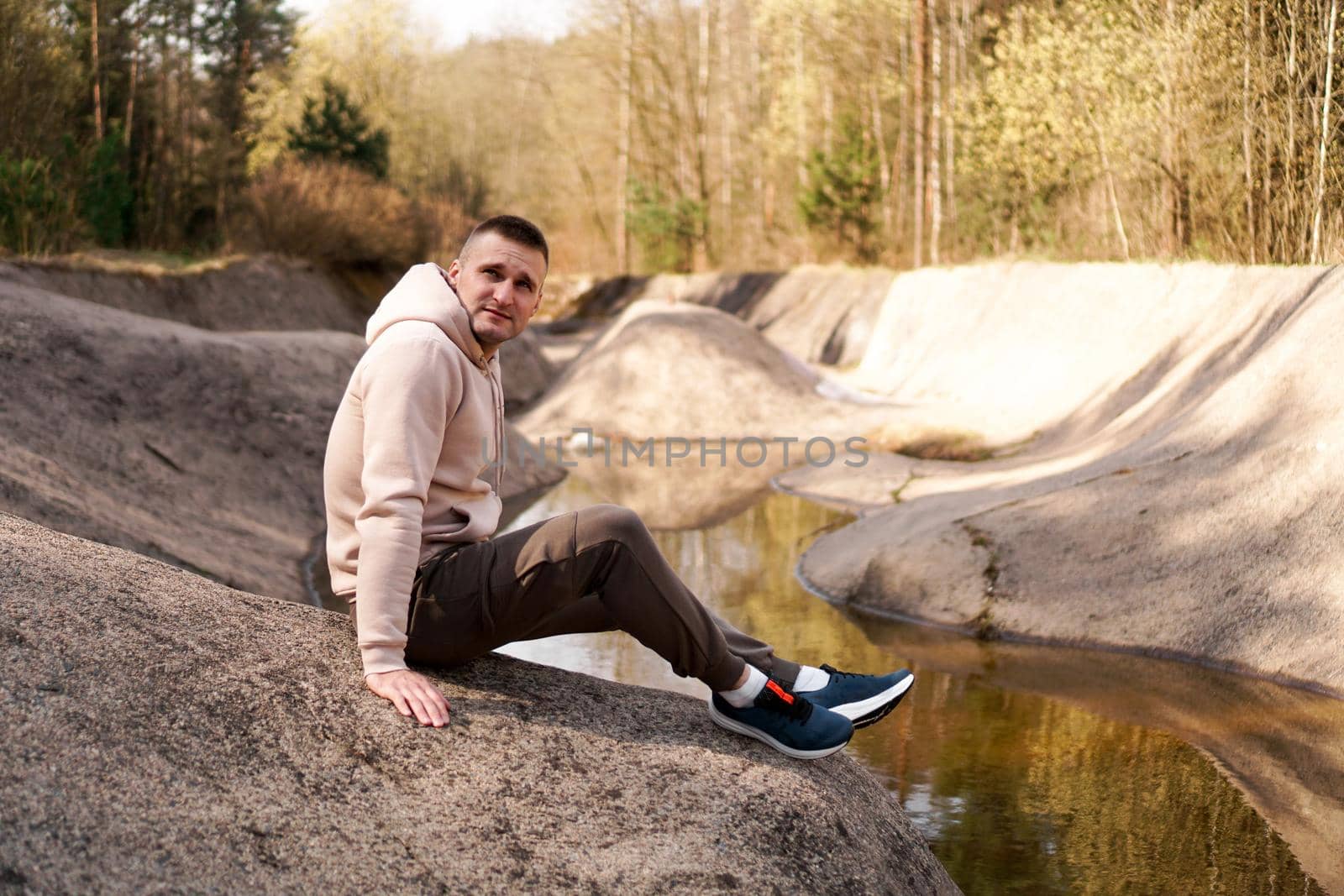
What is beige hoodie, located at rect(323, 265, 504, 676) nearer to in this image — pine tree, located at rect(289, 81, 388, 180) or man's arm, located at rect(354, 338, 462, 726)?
man's arm, located at rect(354, 338, 462, 726)

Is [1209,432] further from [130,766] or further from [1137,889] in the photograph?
[130,766]

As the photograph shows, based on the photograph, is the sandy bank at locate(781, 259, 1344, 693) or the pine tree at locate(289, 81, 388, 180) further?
the pine tree at locate(289, 81, 388, 180)

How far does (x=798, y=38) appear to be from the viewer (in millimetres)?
27719

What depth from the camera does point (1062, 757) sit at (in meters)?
4.44

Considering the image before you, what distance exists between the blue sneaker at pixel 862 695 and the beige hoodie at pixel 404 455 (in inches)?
34.2

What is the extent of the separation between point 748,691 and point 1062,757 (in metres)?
1.99

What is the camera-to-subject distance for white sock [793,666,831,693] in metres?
3.13

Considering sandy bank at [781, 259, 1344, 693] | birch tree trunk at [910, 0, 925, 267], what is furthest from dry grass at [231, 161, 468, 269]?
sandy bank at [781, 259, 1344, 693]

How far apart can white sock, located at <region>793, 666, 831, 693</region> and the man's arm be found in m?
0.88

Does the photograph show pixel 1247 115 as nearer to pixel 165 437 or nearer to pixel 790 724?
pixel 165 437

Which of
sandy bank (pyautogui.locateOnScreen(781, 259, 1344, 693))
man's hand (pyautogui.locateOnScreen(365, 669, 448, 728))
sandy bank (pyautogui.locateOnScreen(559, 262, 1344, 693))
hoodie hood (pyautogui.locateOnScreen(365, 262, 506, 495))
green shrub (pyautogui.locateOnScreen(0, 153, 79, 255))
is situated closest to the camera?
man's hand (pyautogui.locateOnScreen(365, 669, 448, 728))

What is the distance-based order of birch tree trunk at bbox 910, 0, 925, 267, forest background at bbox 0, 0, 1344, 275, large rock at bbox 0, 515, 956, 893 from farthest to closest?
birch tree trunk at bbox 910, 0, 925, 267
forest background at bbox 0, 0, 1344, 275
large rock at bbox 0, 515, 956, 893

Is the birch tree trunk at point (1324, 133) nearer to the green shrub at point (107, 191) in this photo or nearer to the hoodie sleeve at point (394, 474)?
the hoodie sleeve at point (394, 474)

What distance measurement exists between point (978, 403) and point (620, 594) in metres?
9.88
